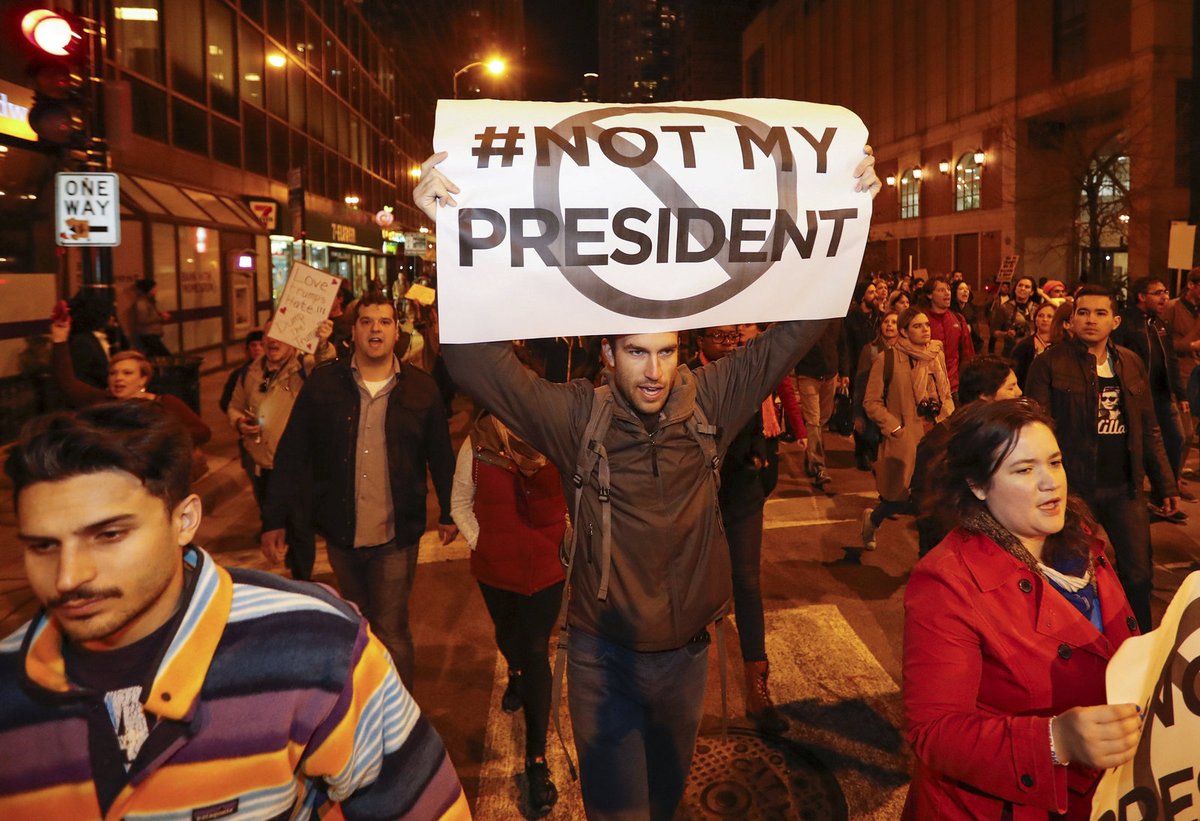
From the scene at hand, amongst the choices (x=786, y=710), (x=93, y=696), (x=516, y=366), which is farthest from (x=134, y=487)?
(x=786, y=710)

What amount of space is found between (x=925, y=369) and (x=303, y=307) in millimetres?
4764

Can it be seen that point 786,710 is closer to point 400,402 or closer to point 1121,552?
point 1121,552

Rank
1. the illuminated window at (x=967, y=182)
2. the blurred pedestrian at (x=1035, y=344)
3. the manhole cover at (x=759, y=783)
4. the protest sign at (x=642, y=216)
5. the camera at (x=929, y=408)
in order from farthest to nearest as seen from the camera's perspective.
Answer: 1. the illuminated window at (x=967, y=182)
2. the blurred pedestrian at (x=1035, y=344)
3. the camera at (x=929, y=408)
4. the manhole cover at (x=759, y=783)
5. the protest sign at (x=642, y=216)

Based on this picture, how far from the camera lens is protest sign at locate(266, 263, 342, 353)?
733cm

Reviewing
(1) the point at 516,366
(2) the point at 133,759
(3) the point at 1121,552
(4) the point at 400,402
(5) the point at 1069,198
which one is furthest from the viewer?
(5) the point at 1069,198

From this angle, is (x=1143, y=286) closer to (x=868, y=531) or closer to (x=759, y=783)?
(x=868, y=531)

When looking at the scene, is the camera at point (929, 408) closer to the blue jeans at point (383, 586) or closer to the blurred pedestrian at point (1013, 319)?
the blue jeans at point (383, 586)

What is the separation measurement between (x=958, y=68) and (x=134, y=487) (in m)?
49.1

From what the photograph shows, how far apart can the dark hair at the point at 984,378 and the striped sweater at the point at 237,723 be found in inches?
144

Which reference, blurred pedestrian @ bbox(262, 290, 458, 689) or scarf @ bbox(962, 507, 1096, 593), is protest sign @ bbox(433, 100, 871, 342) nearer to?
scarf @ bbox(962, 507, 1096, 593)

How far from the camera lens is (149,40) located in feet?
63.3

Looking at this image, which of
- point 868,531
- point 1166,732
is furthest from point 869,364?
point 1166,732

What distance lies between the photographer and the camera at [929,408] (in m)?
6.75

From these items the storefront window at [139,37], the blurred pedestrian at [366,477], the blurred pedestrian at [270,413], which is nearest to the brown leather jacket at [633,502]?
the blurred pedestrian at [366,477]
